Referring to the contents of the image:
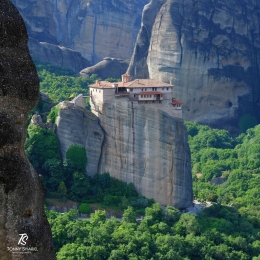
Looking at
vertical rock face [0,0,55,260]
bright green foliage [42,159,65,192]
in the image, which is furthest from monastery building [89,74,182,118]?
vertical rock face [0,0,55,260]

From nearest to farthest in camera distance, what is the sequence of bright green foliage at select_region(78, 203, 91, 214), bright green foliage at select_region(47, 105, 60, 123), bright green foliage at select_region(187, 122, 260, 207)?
bright green foliage at select_region(78, 203, 91, 214)
bright green foliage at select_region(47, 105, 60, 123)
bright green foliage at select_region(187, 122, 260, 207)

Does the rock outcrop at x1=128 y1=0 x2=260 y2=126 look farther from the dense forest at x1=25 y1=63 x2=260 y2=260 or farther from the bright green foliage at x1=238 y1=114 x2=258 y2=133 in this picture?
the dense forest at x1=25 y1=63 x2=260 y2=260

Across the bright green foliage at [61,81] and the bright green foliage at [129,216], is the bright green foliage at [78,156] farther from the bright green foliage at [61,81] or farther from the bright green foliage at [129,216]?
the bright green foliage at [61,81]

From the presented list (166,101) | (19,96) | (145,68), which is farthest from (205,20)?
(19,96)

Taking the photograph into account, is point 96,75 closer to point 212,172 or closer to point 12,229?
point 212,172

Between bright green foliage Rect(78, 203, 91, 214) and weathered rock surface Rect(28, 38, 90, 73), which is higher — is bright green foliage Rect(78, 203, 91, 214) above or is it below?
below

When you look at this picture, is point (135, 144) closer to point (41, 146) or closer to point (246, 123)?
point (41, 146)

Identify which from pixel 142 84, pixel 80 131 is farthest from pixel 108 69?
pixel 80 131
